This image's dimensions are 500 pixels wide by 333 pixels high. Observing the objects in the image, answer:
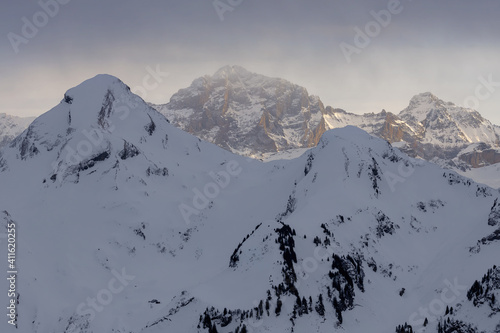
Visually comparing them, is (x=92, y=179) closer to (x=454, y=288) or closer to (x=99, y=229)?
(x=99, y=229)

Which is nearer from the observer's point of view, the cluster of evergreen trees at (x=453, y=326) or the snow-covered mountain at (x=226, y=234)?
the cluster of evergreen trees at (x=453, y=326)

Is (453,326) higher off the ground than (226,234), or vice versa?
(453,326)

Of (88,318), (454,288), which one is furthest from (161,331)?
(454,288)

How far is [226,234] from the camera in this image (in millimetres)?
126938

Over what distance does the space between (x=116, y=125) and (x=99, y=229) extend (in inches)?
2135

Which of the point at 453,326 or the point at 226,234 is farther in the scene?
the point at 226,234

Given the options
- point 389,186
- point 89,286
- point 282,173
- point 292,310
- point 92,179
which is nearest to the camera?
point 292,310

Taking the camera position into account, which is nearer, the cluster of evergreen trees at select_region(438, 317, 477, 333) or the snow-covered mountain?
the cluster of evergreen trees at select_region(438, 317, 477, 333)

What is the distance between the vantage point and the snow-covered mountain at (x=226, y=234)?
7625 cm

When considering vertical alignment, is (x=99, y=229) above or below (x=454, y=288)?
below

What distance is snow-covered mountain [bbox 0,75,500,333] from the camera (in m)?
76.2

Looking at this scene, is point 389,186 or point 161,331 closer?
Result: point 161,331

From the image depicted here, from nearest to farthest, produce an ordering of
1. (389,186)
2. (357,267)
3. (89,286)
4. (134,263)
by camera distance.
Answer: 1. (357,267)
2. (89,286)
3. (134,263)
4. (389,186)

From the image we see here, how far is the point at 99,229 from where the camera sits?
117 meters
